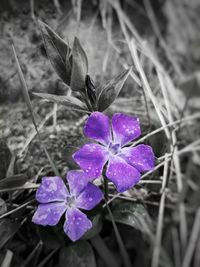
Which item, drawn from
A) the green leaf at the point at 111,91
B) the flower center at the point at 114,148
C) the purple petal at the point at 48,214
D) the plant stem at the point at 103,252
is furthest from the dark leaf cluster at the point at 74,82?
the plant stem at the point at 103,252

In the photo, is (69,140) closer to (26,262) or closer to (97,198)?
(97,198)

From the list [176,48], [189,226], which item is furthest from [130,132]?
[176,48]

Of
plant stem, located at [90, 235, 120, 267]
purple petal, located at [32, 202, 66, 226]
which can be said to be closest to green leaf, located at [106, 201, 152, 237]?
plant stem, located at [90, 235, 120, 267]

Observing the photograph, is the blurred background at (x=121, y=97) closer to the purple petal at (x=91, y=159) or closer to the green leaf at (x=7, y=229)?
the green leaf at (x=7, y=229)

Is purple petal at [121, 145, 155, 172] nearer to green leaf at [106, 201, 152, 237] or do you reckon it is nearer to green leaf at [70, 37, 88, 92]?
green leaf at [106, 201, 152, 237]

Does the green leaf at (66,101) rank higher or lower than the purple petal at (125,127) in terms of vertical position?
higher

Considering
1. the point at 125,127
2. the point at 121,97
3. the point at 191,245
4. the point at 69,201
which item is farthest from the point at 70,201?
the point at 121,97

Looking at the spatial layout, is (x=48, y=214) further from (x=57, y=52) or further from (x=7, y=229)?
(x=57, y=52)

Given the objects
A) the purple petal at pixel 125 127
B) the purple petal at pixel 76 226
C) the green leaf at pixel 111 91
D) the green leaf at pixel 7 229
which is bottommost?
the green leaf at pixel 7 229
